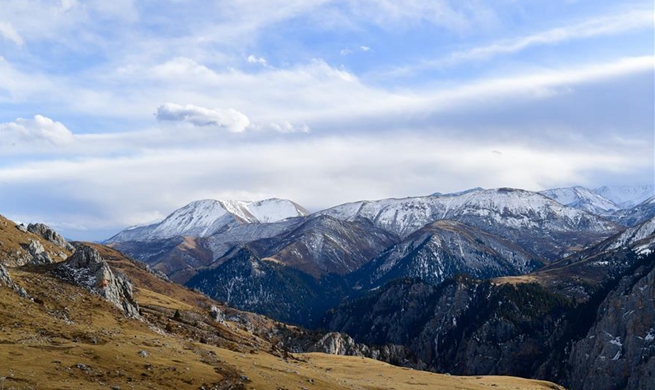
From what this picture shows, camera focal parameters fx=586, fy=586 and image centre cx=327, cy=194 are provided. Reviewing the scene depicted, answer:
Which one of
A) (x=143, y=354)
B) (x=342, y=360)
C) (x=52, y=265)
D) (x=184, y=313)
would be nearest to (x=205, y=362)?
(x=143, y=354)

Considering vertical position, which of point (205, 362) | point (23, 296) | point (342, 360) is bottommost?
point (342, 360)

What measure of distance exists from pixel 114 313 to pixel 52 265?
22.4 m

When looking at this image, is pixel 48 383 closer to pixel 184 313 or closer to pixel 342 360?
pixel 184 313

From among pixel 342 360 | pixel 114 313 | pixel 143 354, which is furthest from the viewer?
pixel 342 360

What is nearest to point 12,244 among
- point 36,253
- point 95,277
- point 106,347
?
point 36,253

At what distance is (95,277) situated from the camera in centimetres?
10381

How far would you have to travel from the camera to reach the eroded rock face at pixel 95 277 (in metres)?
102

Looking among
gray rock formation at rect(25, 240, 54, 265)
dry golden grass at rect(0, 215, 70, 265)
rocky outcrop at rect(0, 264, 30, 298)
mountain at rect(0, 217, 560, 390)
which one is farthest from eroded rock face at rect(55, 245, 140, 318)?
gray rock formation at rect(25, 240, 54, 265)

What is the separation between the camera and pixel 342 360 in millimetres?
155125

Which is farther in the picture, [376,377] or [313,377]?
[376,377]

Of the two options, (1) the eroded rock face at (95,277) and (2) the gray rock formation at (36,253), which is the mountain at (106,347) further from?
(2) the gray rock formation at (36,253)

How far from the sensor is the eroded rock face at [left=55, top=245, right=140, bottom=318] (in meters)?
102

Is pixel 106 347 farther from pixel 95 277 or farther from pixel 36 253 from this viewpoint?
pixel 36 253

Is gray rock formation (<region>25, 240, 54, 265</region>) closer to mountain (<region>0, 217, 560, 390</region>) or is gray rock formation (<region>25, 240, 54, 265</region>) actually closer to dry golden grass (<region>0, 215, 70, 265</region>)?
dry golden grass (<region>0, 215, 70, 265</region>)
